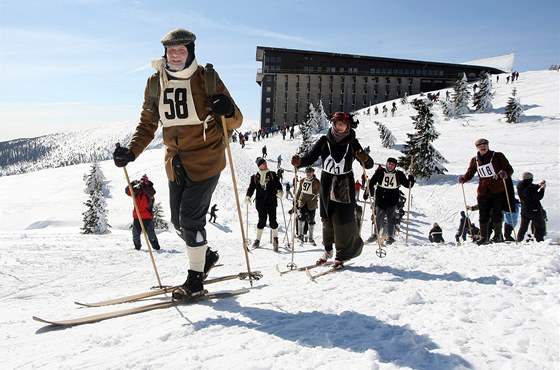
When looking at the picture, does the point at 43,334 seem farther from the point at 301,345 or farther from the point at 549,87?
the point at 549,87

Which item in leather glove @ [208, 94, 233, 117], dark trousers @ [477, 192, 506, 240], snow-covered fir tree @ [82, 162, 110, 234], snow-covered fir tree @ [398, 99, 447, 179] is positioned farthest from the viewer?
snow-covered fir tree @ [398, 99, 447, 179]

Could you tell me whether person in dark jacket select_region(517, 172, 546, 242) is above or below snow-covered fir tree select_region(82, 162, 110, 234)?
above

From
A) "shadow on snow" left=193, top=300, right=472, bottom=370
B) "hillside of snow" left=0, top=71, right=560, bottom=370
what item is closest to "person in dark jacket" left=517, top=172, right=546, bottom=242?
"hillside of snow" left=0, top=71, right=560, bottom=370

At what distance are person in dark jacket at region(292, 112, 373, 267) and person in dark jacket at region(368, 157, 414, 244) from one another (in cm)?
374

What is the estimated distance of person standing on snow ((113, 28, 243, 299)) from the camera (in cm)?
→ 365

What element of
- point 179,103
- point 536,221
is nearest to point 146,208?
point 179,103

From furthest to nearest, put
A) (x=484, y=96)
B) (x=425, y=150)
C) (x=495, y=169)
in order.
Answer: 1. (x=484, y=96)
2. (x=425, y=150)
3. (x=495, y=169)

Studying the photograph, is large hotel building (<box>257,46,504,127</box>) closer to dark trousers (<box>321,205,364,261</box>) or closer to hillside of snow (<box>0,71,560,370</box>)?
hillside of snow (<box>0,71,560,370</box>)

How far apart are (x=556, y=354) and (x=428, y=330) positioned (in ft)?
2.36

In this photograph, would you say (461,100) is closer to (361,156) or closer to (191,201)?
(361,156)

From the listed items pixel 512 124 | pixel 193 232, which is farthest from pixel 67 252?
pixel 512 124

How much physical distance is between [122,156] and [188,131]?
2.44 ft

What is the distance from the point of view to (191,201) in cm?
368

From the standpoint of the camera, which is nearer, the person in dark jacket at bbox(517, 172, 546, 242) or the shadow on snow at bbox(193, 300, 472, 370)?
the shadow on snow at bbox(193, 300, 472, 370)
